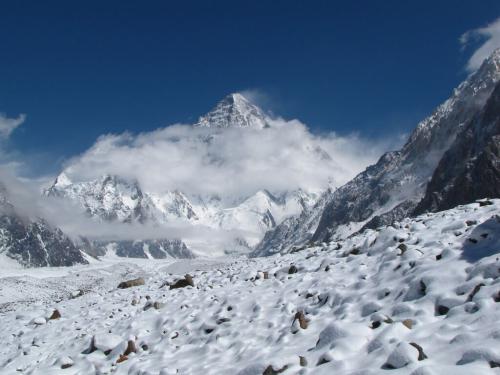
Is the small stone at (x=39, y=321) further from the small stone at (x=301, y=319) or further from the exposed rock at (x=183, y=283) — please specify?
the small stone at (x=301, y=319)

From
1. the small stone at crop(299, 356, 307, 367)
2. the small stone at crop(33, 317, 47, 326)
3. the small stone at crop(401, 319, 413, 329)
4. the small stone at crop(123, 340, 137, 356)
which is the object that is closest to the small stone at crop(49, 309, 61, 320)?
the small stone at crop(33, 317, 47, 326)

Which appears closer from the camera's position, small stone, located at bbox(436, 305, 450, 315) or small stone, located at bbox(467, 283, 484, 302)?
small stone, located at bbox(467, 283, 484, 302)

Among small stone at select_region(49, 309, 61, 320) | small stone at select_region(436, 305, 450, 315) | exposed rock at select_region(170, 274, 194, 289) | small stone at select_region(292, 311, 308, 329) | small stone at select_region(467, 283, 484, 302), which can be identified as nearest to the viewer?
small stone at select_region(467, 283, 484, 302)

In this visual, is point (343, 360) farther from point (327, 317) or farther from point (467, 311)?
point (327, 317)

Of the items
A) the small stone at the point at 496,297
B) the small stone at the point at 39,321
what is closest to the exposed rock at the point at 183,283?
the small stone at the point at 39,321

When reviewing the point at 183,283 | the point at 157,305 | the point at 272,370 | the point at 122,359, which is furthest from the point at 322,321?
the point at 183,283

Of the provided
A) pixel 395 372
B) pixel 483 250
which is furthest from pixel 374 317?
pixel 483 250

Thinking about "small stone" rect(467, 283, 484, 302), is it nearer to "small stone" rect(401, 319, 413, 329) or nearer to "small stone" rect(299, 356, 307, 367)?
"small stone" rect(401, 319, 413, 329)

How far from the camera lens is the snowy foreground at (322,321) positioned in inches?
385

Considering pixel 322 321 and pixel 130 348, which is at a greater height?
pixel 322 321

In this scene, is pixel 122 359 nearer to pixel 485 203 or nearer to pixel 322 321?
pixel 322 321

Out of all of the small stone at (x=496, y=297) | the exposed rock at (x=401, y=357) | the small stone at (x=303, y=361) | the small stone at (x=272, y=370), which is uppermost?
the small stone at (x=496, y=297)

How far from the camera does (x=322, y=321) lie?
14000 millimetres

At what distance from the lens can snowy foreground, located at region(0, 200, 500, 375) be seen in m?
9.77
